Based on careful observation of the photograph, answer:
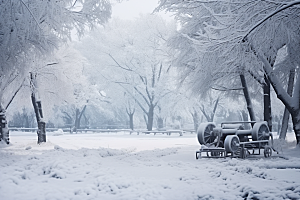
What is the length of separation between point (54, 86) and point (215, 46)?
12903 millimetres

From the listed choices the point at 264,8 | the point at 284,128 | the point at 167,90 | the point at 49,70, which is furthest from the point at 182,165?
the point at 167,90

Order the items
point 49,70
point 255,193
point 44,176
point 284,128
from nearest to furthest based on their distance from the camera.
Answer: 1. point 255,193
2. point 44,176
3. point 284,128
4. point 49,70

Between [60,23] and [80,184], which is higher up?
[60,23]

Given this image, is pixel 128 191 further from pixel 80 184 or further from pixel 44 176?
pixel 44 176

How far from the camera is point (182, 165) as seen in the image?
9.00 meters

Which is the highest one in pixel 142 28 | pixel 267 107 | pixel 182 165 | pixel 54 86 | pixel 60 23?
pixel 142 28

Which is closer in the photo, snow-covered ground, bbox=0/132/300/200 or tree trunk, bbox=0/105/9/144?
snow-covered ground, bbox=0/132/300/200

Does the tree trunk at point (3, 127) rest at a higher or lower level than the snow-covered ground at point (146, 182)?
higher

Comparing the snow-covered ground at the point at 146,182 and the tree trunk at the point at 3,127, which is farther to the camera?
the tree trunk at the point at 3,127

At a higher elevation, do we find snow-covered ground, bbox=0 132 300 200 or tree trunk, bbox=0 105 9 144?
tree trunk, bbox=0 105 9 144

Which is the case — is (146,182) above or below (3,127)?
below

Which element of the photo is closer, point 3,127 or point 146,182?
point 146,182

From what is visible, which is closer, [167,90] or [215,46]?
[215,46]

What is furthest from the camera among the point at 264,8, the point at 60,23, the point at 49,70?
the point at 49,70
